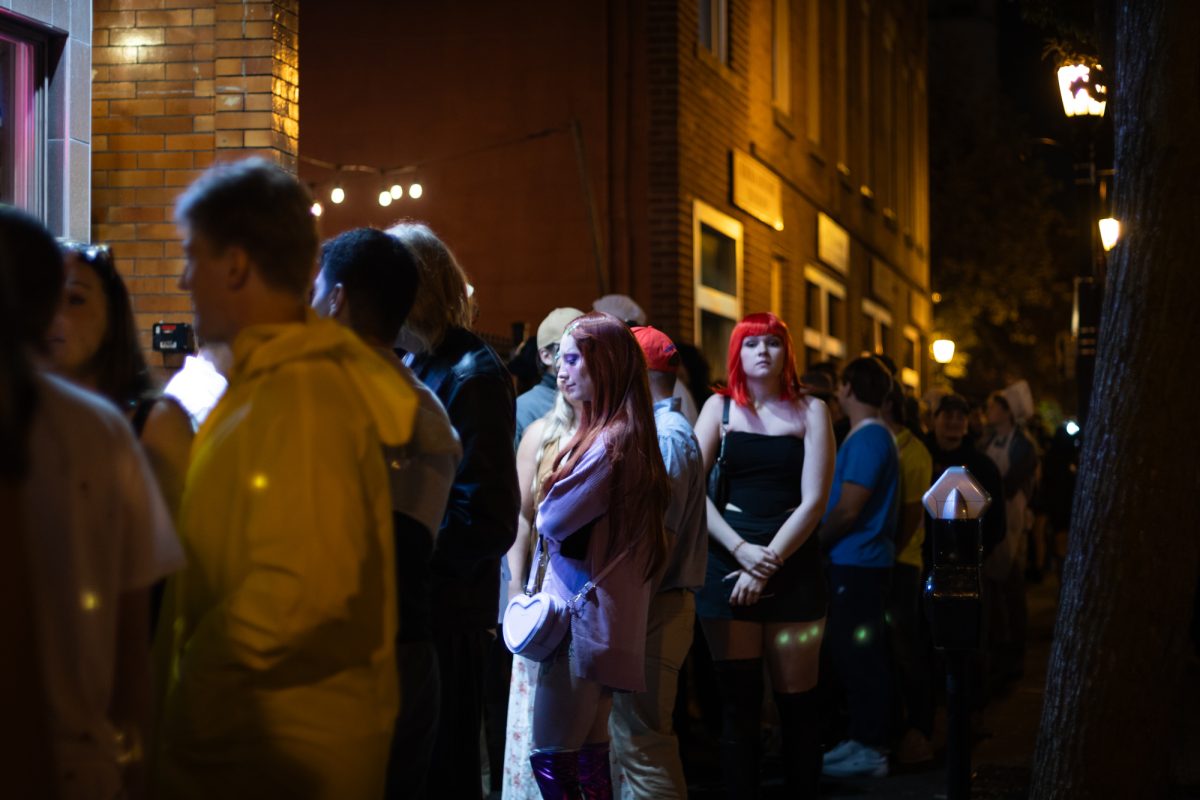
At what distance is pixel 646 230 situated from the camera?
14469 millimetres

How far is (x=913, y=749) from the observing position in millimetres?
8391

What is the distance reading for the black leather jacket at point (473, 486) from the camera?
Result: 4.28 m

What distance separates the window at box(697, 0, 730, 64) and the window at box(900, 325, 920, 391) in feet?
45.0

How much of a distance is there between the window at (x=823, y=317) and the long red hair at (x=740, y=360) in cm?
1299

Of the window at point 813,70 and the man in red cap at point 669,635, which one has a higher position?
the window at point 813,70

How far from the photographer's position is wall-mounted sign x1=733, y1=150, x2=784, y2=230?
1658 cm

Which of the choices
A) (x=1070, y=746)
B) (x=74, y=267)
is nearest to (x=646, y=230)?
(x=1070, y=746)

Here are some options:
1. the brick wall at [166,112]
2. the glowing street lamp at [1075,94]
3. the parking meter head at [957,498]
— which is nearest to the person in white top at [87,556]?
the parking meter head at [957,498]

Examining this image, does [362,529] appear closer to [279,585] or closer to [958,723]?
[279,585]

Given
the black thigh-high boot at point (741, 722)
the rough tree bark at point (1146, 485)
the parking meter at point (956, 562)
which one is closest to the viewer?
the parking meter at point (956, 562)

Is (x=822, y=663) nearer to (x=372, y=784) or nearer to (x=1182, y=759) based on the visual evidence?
(x=1182, y=759)

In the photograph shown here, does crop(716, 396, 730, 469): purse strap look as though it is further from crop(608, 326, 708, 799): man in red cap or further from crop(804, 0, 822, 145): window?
crop(804, 0, 822, 145): window

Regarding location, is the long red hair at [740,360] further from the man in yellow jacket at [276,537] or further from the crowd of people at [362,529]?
the man in yellow jacket at [276,537]

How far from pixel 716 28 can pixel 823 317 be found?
238 inches
